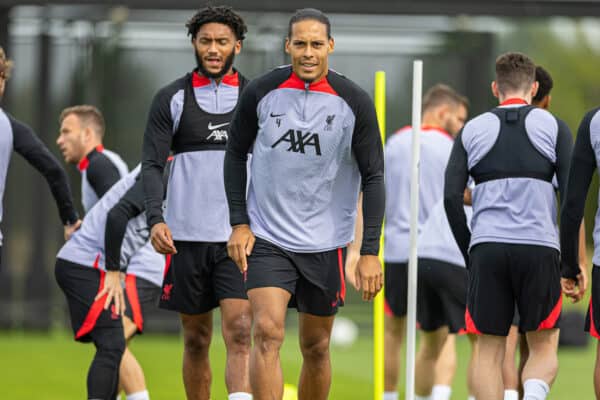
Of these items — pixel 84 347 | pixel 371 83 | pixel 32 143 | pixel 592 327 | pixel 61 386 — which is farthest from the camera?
pixel 371 83

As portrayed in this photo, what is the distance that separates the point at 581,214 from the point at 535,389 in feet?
3.22

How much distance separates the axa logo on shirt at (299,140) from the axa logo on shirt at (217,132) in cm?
88

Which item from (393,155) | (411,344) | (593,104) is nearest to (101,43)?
(593,104)

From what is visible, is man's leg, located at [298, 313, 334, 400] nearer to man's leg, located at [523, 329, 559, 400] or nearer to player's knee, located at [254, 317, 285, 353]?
player's knee, located at [254, 317, 285, 353]

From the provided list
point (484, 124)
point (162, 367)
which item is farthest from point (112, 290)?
point (162, 367)

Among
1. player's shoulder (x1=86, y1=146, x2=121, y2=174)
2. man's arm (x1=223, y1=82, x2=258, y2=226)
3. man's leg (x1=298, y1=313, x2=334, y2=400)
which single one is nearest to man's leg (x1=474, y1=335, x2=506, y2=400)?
man's leg (x1=298, y1=313, x2=334, y2=400)

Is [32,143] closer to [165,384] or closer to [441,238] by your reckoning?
[441,238]

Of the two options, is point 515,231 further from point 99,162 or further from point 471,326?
point 99,162

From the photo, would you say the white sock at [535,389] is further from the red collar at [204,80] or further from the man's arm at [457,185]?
the red collar at [204,80]

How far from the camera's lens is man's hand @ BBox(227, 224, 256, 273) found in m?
6.04

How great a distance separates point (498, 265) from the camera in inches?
257

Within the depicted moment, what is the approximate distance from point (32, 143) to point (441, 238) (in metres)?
3.02

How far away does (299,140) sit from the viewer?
5988mm

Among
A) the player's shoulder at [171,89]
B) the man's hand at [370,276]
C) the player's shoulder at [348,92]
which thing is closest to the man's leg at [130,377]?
the player's shoulder at [171,89]
